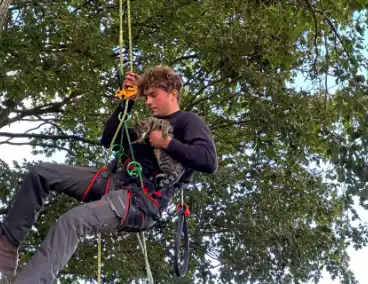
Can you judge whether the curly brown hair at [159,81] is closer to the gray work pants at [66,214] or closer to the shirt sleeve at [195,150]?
the shirt sleeve at [195,150]

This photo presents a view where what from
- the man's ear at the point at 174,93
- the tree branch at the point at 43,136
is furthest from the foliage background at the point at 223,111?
the man's ear at the point at 174,93

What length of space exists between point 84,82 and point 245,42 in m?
1.84

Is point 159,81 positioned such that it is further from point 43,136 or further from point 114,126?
point 43,136

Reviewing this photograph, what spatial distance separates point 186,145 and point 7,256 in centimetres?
95

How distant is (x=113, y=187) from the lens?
124 inches

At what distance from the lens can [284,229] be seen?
323 inches

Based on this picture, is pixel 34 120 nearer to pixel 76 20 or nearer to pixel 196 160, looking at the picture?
pixel 76 20

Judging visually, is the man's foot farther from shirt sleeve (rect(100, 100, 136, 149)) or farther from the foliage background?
the foliage background

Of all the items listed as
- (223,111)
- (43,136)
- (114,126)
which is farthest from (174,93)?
(43,136)

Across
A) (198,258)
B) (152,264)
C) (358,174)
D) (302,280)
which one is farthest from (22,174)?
(358,174)

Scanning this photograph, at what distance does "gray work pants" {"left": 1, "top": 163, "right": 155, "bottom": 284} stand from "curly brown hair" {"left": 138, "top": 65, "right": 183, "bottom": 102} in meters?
0.48

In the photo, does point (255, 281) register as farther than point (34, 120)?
No

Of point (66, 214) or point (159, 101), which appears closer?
point (66, 214)

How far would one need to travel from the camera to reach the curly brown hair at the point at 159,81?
129 inches
